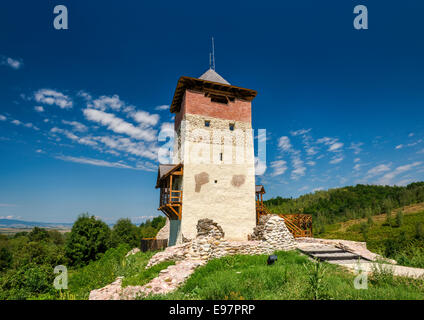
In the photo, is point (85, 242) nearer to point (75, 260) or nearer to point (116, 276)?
point (75, 260)

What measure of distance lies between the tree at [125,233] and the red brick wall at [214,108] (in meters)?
22.0

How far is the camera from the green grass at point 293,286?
5707 mm

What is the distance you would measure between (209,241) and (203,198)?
10.6ft

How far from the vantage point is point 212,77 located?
1681cm

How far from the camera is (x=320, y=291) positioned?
5.68 m

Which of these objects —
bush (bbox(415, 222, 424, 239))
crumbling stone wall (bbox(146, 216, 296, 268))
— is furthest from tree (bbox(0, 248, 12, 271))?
bush (bbox(415, 222, 424, 239))

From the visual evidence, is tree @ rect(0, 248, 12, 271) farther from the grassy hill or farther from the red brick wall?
the grassy hill

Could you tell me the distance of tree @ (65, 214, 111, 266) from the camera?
23798mm

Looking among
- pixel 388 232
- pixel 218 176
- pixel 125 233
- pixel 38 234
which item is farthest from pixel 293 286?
pixel 38 234

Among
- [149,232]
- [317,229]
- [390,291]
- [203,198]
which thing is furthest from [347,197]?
[390,291]

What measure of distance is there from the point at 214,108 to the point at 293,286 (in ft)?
39.6

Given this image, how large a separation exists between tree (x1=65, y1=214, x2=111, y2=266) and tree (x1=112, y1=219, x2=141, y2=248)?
440 centimetres
